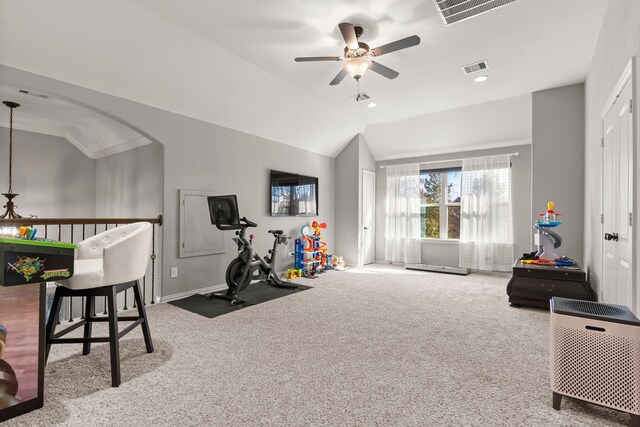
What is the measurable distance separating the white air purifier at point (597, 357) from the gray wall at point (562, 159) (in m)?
3.21

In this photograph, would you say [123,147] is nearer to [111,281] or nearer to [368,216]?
[111,281]

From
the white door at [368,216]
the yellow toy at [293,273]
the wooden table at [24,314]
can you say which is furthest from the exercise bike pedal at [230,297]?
the white door at [368,216]

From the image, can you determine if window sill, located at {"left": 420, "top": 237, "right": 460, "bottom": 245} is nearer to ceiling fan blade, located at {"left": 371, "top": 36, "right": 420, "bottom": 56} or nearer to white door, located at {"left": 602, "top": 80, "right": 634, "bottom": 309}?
white door, located at {"left": 602, "top": 80, "right": 634, "bottom": 309}

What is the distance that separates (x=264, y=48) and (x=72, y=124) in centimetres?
390

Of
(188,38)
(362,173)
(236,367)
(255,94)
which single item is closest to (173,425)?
(236,367)

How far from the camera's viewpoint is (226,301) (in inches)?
150

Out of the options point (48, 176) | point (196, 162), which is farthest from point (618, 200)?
point (48, 176)

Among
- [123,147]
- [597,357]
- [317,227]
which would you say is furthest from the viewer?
[317,227]

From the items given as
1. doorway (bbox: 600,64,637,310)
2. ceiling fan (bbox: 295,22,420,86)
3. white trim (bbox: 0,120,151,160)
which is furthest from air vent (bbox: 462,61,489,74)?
white trim (bbox: 0,120,151,160)

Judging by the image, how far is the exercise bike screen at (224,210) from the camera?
377cm

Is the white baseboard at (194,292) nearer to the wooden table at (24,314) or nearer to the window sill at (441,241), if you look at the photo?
the wooden table at (24,314)

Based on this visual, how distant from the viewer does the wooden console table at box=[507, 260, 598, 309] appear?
10.9ft

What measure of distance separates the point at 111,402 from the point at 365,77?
422cm

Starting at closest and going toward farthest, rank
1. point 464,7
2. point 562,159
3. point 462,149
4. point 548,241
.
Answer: point 464,7, point 548,241, point 562,159, point 462,149
